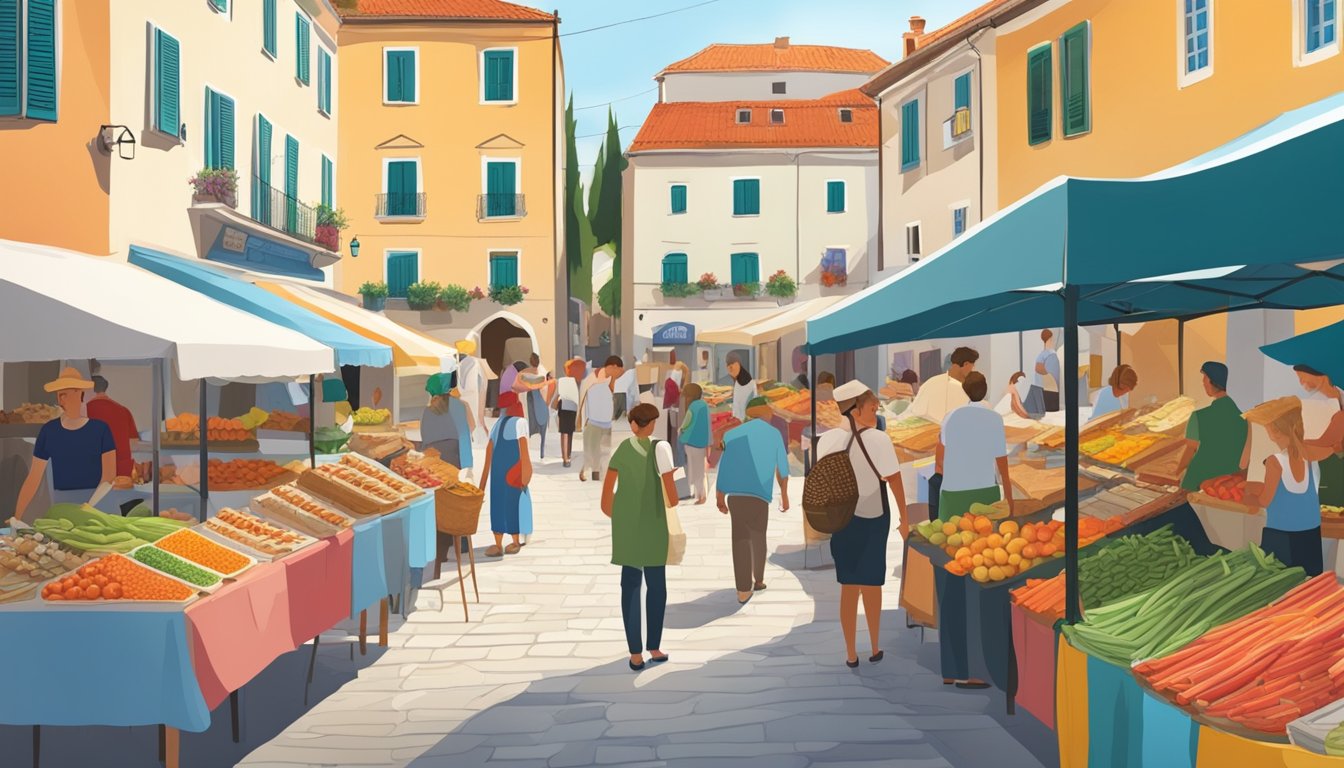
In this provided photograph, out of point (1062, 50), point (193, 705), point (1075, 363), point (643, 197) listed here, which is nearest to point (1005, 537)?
point (1075, 363)

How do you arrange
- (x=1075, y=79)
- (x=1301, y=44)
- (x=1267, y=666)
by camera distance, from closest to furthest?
(x=1267, y=666), (x=1301, y=44), (x=1075, y=79)

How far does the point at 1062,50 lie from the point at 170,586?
19.5 meters

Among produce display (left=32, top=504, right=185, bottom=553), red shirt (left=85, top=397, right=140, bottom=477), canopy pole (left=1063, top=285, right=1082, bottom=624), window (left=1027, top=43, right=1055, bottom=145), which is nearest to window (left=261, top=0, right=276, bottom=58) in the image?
red shirt (left=85, top=397, right=140, bottom=477)

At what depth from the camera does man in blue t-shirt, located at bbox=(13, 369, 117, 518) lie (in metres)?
7.83

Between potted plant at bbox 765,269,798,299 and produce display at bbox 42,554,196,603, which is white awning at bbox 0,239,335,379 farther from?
potted plant at bbox 765,269,798,299

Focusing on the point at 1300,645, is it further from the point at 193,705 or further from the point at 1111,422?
the point at 1111,422

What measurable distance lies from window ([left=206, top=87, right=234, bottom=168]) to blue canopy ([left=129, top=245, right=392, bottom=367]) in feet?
7.28

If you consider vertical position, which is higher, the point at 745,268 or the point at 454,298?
the point at 745,268

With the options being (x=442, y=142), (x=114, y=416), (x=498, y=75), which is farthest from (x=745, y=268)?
(x=114, y=416)

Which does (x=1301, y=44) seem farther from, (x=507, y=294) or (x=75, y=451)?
(x=507, y=294)

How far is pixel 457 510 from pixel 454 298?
93.1 ft

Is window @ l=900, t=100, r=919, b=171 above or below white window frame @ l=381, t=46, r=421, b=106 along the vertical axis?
below

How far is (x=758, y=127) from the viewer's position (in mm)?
43781

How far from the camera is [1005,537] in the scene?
7.16m
